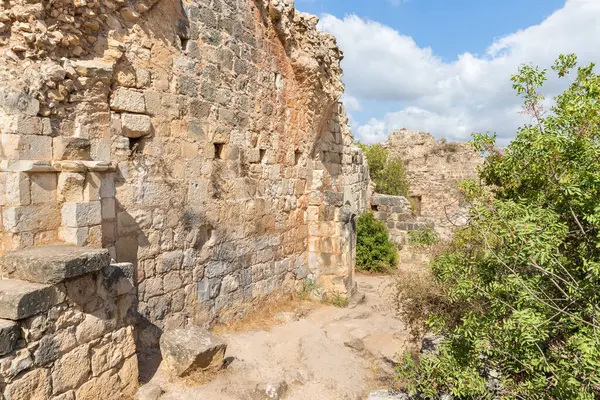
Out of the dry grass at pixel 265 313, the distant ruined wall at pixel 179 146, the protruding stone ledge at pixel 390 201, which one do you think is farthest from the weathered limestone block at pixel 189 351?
the protruding stone ledge at pixel 390 201

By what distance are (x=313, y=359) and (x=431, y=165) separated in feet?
55.1

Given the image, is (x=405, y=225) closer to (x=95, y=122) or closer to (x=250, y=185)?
(x=250, y=185)

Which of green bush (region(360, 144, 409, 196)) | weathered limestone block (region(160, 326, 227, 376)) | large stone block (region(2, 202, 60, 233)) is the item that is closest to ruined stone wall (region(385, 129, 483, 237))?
green bush (region(360, 144, 409, 196))

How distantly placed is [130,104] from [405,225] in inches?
388

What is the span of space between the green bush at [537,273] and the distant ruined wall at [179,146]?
3.22 metres

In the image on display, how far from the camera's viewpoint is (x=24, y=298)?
3111 millimetres

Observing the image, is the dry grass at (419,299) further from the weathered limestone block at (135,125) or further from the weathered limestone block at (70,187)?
the weathered limestone block at (70,187)

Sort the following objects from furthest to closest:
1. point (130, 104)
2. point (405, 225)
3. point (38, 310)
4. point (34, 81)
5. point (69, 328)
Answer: point (405, 225) → point (130, 104) → point (34, 81) → point (69, 328) → point (38, 310)

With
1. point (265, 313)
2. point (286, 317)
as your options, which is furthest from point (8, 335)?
point (286, 317)

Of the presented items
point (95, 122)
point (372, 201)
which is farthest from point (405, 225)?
point (95, 122)

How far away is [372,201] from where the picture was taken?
13.7 metres

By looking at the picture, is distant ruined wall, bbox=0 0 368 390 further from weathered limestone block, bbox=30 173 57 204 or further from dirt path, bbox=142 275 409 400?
dirt path, bbox=142 275 409 400

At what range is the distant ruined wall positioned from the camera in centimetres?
390

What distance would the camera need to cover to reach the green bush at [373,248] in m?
11.6
